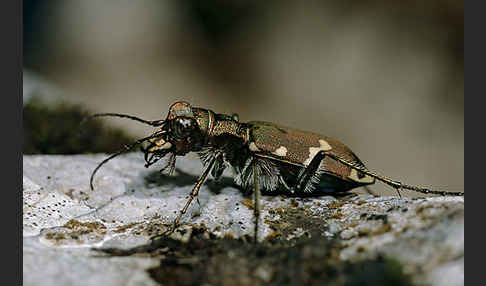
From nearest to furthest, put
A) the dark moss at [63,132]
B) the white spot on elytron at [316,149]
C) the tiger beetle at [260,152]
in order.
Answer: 1. the tiger beetle at [260,152]
2. the white spot on elytron at [316,149]
3. the dark moss at [63,132]

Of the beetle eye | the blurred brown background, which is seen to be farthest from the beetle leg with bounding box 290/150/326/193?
the blurred brown background

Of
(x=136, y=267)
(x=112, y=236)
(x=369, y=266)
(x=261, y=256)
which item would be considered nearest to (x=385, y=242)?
(x=369, y=266)

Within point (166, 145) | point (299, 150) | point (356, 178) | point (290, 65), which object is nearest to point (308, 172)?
point (299, 150)

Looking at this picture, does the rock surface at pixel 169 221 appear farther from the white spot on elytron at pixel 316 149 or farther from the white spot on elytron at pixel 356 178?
the white spot on elytron at pixel 316 149

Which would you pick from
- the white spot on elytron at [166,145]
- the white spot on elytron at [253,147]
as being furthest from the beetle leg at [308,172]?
the white spot on elytron at [166,145]

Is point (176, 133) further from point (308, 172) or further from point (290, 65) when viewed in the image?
point (290, 65)

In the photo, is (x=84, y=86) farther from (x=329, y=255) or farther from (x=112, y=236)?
(x=329, y=255)

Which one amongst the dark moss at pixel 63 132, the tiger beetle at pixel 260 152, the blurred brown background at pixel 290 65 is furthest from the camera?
the blurred brown background at pixel 290 65
